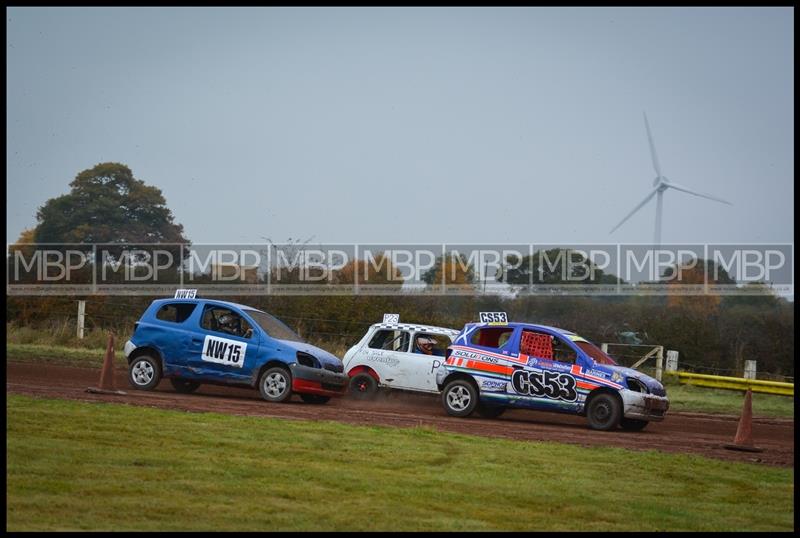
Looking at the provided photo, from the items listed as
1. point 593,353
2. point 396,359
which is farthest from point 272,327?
point 593,353

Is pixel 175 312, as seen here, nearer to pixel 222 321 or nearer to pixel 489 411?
pixel 222 321

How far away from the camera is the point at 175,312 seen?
19.5 meters

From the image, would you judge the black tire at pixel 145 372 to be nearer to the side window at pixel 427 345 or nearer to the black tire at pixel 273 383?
the black tire at pixel 273 383

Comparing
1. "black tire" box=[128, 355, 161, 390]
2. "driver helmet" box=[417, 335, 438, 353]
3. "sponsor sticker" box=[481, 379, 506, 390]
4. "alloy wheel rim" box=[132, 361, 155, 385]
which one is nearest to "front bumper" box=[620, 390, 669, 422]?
"sponsor sticker" box=[481, 379, 506, 390]

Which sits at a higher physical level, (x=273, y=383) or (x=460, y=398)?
(x=273, y=383)

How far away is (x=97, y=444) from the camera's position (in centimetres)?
1239

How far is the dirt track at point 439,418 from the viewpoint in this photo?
1591cm

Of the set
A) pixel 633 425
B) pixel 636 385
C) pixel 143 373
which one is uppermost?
pixel 636 385

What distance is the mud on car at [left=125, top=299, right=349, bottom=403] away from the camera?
18734 mm

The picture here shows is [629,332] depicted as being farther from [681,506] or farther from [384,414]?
[681,506]

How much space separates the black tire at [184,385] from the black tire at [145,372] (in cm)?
49

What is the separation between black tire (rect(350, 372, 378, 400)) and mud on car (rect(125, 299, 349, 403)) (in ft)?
3.20

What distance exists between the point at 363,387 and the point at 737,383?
41.0 ft

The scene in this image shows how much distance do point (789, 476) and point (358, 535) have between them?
6865 mm
